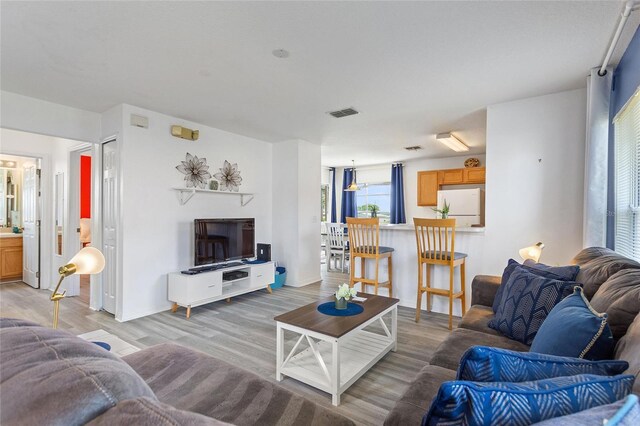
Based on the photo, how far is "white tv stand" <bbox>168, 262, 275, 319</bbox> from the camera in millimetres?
3721

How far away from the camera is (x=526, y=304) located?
1835 millimetres

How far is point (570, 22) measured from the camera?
2.07 m

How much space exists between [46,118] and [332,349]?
3.93 m

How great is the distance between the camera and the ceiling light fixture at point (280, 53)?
2.40 m

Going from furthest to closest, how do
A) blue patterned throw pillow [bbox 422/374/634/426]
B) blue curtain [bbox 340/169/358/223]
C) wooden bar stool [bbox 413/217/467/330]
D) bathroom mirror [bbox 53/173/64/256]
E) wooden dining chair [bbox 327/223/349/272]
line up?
1. blue curtain [bbox 340/169/358/223]
2. wooden dining chair [bbox 327/223/349/272]
3. bathroom mirror [bbox 53/173/64/256]
4. wooden bar stool [bbox 413/217/467/330]
5. blue patterned throw pillow [bbox 422/374/634/426]

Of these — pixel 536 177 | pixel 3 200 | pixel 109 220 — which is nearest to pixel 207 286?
pixel 109 220

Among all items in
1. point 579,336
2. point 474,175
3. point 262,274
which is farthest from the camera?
point 474,175

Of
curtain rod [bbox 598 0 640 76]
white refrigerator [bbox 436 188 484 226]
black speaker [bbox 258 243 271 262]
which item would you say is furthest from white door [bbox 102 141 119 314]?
white refrigerator [bbox 436 188 484 226]

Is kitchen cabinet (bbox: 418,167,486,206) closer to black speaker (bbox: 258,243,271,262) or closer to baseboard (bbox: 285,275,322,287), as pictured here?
baseboard (bbox: 285,275,322,287)

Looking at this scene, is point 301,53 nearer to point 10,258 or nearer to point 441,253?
point 441,253

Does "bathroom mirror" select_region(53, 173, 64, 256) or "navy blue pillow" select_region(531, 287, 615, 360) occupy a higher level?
"bathroom mirror" select_region(53, 173, 64, 256)

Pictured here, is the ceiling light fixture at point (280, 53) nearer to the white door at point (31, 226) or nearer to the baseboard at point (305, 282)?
the baseboard at point (305, 282)

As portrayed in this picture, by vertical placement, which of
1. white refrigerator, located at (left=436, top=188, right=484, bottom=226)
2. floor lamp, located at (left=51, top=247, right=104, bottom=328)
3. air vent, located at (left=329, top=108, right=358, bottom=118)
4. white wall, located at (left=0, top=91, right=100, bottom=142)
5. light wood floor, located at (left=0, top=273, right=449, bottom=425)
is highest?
air vent, located at (left=329, top=108, right=358, bottom=118)

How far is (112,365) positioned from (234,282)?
13.1ft
